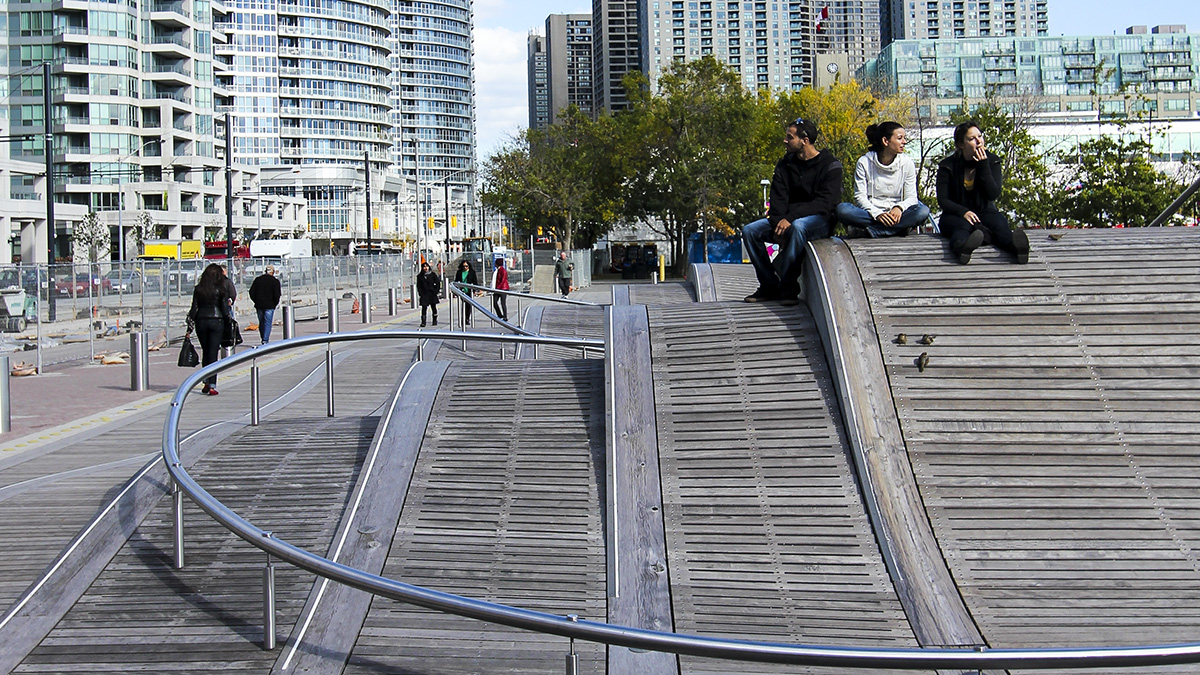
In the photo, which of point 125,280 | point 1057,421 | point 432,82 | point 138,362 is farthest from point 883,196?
point 432,82

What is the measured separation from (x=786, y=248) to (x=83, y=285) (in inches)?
757

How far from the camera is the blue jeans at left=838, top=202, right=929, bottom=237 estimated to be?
888cm

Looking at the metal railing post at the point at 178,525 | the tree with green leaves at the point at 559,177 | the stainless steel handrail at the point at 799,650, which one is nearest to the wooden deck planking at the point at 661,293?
the metal railing post at the point at 178,525

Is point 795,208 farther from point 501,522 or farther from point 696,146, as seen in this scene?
point 696,146

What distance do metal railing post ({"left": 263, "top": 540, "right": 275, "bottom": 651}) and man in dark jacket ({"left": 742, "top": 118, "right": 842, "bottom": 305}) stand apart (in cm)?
459

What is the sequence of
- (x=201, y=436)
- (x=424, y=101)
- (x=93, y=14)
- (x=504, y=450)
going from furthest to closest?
(x=424, y=101) < (x=93, y=14) < (x=201, y=436) < (x=504, y=450)

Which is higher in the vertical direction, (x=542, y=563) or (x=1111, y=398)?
(x=1111, y=398)

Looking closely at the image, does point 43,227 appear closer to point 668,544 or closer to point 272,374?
point 272,374

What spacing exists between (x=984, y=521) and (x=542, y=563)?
2354 mm

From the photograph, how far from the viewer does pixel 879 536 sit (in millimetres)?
5992

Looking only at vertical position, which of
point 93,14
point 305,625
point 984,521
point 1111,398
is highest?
point 93,14

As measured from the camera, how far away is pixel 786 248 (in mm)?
8648

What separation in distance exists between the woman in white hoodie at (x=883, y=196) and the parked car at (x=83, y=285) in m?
18.5

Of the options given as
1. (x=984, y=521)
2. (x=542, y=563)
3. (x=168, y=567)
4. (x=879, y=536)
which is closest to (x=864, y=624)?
(x=879, y=536)
